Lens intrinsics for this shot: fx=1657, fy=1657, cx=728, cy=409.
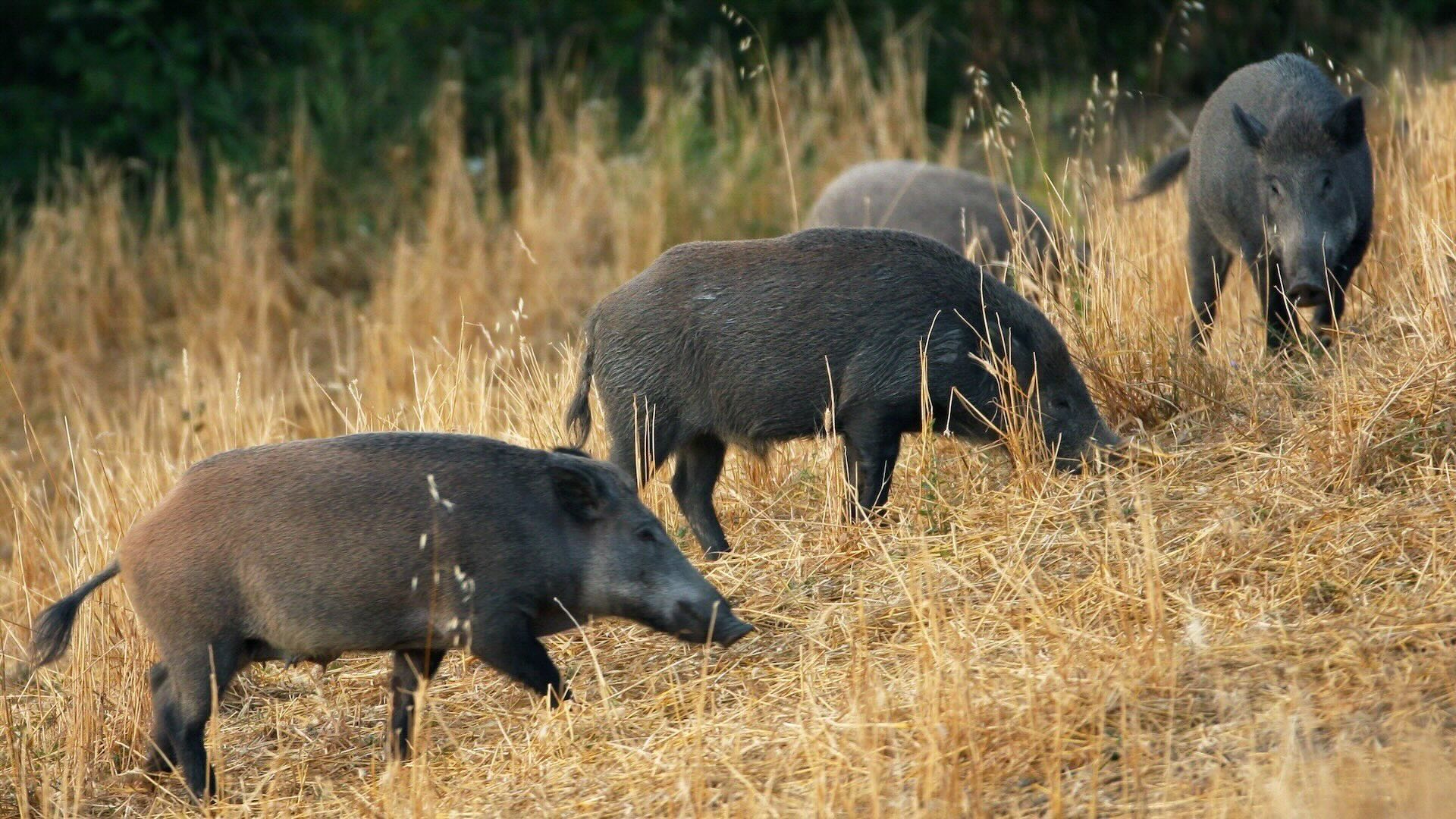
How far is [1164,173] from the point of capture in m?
6.89

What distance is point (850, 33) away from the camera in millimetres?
13398

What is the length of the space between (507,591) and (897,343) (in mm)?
1521

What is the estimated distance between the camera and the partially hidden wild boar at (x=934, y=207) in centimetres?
781

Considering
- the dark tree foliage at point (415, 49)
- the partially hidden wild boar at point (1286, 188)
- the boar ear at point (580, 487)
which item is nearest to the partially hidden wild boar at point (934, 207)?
the partially hidden wild boar at point (1286, 188)

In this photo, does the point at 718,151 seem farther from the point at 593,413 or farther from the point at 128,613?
the point at 128,613

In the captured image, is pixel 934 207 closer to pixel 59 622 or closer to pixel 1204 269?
pixel 1204 269

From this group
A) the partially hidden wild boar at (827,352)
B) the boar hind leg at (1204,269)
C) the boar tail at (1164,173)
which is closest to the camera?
the partially hidden wild boar at (827,352)

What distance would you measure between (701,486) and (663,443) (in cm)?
31

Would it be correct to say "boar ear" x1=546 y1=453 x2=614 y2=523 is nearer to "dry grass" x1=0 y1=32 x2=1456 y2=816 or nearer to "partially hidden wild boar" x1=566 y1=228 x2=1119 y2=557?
"dry grass" x1=0 y1=32 x2=1456 y2=816

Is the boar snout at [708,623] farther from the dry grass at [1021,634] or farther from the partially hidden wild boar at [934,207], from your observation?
the partially hidden wild boar at [934,207]

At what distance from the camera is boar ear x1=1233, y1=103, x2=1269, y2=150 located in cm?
574

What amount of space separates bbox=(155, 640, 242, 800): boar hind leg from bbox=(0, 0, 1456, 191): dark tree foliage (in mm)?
9393

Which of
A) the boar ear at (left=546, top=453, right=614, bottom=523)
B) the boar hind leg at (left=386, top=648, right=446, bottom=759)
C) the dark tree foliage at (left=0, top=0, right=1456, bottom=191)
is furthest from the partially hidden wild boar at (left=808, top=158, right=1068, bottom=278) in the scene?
the dark tree foliage at (left=0, top=0, right=1456, bottom=191)

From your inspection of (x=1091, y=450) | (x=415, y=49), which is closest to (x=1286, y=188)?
(x=1091, y=450)
